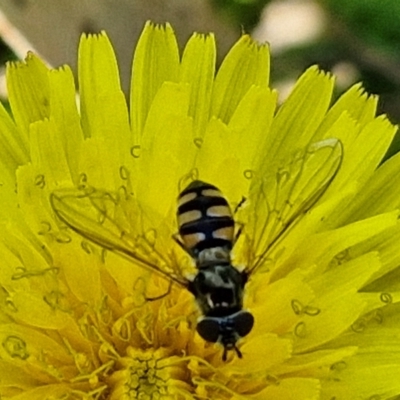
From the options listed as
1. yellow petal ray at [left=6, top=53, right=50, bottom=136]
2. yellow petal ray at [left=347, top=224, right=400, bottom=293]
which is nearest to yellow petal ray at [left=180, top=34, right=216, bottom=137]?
yellow petal ray at [left=6, top=53, right=50, bottom=136]

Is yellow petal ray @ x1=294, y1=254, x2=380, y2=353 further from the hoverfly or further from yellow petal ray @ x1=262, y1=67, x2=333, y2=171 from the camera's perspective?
yellow petal ray @ x1=262, y1=67, x2=333, y2=171

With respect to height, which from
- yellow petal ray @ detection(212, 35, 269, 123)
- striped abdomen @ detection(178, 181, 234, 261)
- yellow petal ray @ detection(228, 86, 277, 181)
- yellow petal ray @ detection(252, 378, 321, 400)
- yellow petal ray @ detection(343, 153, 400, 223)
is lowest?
yellow petal ray @ detection(252, 378, 321, 400)

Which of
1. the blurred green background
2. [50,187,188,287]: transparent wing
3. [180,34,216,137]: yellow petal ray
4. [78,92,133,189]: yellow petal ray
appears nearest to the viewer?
[50,187,188,287]: transparent wing

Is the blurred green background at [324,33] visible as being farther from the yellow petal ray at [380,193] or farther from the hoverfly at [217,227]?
the hoverfly at [217,227]

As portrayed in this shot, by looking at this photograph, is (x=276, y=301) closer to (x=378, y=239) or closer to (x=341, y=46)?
(x=378, y=239)

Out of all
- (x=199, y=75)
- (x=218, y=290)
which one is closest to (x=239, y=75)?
(x=199, y=75)

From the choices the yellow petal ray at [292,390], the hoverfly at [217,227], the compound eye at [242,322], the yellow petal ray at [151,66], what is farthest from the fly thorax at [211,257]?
the yellow petal ray at [151,66]
